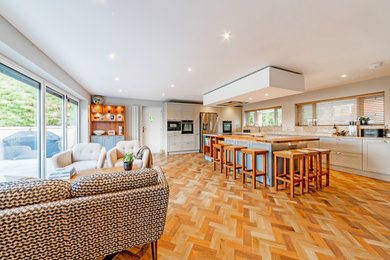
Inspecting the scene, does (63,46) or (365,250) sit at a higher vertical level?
(63,46)

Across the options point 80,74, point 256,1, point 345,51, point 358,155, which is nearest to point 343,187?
point 358,155

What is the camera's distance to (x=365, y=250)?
4.65ft

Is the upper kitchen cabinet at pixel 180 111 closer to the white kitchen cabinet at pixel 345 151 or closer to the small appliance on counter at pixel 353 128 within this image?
the white kitchen cabinet at pixel 345 151

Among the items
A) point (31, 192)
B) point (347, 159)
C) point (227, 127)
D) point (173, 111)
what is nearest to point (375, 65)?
point (347, 159)

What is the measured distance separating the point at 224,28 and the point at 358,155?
4.41 m

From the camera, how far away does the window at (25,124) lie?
2080mm

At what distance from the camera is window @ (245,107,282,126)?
5.84 metres

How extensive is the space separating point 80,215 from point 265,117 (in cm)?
667

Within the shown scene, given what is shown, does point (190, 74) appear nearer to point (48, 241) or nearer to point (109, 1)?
point (109, 1)

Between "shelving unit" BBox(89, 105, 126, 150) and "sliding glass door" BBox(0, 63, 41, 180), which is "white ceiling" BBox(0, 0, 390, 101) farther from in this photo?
"shelving unit" BBox(89, 105, 126, 150)

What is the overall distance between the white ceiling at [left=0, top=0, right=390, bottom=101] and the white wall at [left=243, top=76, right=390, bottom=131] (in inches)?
22.1

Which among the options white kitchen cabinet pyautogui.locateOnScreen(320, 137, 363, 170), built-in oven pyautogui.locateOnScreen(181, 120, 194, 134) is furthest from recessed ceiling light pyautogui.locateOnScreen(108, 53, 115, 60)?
white kitchen cabinet pyautogui.locateOnScreen(320, 137, 363, 170)

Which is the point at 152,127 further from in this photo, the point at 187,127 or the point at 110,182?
the point at 110,182

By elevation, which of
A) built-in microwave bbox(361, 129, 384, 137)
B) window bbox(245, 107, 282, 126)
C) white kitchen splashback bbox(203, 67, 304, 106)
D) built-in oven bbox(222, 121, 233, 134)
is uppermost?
white kitchen splashback bbox(203, 67, 304, 106)
